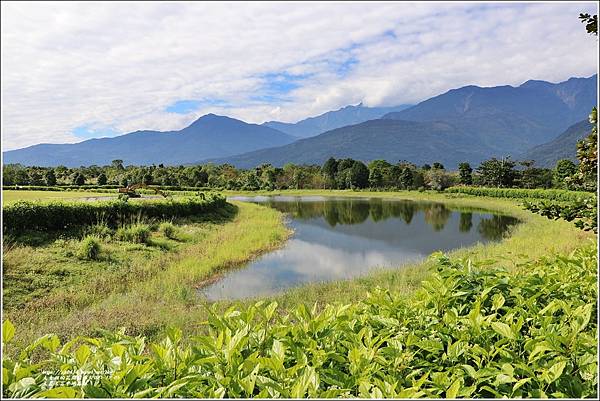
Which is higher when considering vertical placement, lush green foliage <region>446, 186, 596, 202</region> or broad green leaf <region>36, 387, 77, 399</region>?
broad green leaf <region>36, 387, 77, 399</region>

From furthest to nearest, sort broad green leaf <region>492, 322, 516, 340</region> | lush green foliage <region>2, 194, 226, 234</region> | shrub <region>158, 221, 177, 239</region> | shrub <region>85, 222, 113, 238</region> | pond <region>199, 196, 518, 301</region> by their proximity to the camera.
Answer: shrub <region>158, 221, 177, 239</region>
shrub <region>85, 222, 113, 238</region>
lush green foliage <region>2, 194, 226, 234</region>
pond <region>199, 196, 518, 301</region>
broad green leaf <region>492, 322, 516, 340</region>

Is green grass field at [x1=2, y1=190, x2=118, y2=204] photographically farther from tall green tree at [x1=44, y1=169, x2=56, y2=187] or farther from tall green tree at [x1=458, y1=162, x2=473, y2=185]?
tall green tree at [x1=458, y1=162, x2=473, y2=185]

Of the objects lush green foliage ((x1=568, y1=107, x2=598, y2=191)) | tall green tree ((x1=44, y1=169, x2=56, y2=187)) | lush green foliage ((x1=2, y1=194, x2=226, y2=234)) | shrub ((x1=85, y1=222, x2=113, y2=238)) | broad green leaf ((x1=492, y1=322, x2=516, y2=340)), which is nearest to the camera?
broad green leaf ((x1=492, y1=322, x2=516, y2=340))

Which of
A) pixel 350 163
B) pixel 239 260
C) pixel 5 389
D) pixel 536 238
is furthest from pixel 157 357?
pixel 350 163

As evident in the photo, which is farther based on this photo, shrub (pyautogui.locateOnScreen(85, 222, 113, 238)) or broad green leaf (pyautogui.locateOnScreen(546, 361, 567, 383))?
shrub (pyautogui.locateOnScreen(85, 222, 113, 238))

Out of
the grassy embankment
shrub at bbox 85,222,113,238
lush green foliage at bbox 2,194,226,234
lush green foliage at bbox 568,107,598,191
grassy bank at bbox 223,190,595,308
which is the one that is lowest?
grassy bank at bbox 223,190,595,308

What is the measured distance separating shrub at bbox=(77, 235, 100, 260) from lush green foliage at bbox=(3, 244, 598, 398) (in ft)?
30.4

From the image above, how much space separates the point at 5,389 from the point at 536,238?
1542 cm

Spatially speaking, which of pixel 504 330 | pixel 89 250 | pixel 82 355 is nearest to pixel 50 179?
pixel 89 250

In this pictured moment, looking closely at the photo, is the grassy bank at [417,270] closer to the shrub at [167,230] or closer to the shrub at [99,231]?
the shrub at [99,231]

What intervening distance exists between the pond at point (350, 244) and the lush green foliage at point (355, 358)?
23.1 ft

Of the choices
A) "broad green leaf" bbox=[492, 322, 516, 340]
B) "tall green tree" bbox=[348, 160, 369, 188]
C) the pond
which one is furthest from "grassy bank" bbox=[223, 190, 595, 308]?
"tall green tree" bbox=[348, 160, 369, 188]

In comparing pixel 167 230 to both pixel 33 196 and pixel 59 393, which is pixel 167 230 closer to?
pixel 33 196

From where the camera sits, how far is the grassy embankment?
6.28m
